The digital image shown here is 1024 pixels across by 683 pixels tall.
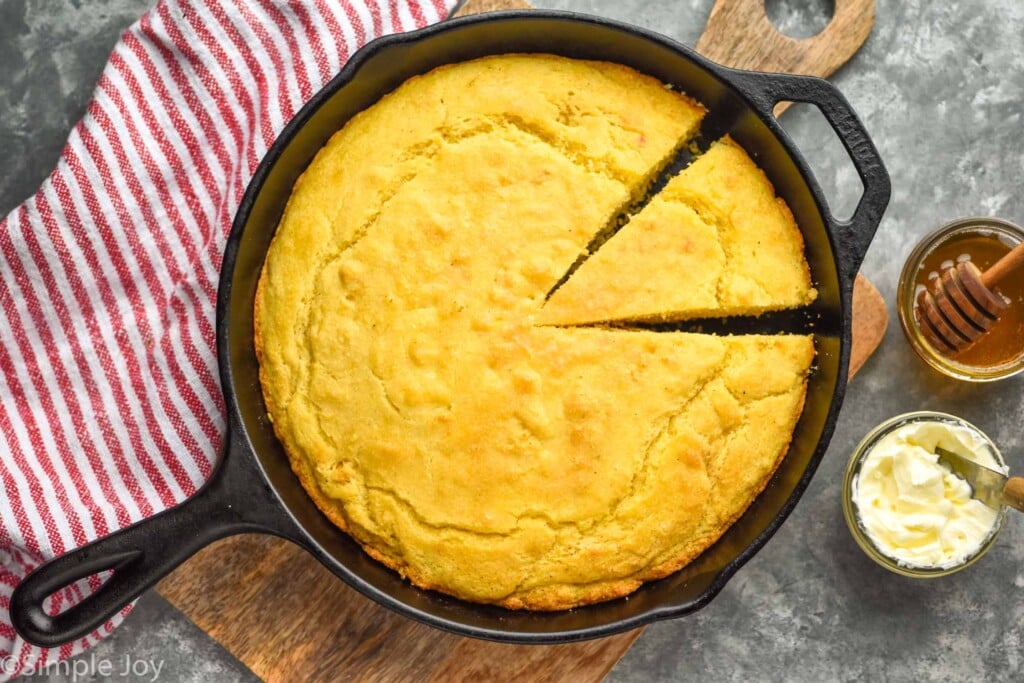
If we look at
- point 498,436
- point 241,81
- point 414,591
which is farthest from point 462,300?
point 241,81

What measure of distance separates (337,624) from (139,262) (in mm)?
1497

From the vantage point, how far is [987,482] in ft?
10.2

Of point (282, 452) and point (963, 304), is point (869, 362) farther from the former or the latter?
point (282, 452)

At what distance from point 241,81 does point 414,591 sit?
1903 millimetres

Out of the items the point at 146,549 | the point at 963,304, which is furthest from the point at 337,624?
the point at 963,304

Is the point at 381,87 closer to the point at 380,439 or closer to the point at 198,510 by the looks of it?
the point at 380,439

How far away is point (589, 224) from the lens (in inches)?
109

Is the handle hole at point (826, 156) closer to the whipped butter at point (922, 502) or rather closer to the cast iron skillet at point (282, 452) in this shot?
the cast iron skillet at point (282, 452)

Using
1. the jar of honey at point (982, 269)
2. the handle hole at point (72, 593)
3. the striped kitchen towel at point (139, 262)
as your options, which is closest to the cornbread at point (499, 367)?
the striped kitchen towel at point (139, 262)

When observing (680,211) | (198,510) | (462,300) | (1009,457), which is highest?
(680,211)

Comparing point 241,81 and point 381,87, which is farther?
point 241,81

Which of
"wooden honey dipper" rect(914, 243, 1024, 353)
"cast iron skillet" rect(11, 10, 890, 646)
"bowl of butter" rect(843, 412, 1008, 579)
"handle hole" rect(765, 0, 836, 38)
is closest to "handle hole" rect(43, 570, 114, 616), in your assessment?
"cast iron skillet" rect(11, 10, 890, 646)

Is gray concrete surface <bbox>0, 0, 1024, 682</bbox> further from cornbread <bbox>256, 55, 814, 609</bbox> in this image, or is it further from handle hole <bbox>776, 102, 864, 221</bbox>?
cornbread <bbox>256, 55, 814, 609</bbox>

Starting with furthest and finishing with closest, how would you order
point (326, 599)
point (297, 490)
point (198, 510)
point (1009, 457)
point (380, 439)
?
1. point (1009, 457)
2. point (326, 599)
3. point (297, 490)
4. point (380, 439)
5. point (198, 510)
